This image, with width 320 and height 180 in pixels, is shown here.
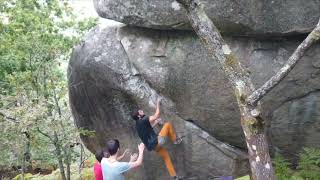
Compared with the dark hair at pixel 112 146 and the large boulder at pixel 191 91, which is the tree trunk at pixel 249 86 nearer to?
the dark hair at pixel 112 146

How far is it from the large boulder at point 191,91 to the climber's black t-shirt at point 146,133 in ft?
3.44

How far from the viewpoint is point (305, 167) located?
971 cm

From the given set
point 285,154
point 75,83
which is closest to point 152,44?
point 75,83

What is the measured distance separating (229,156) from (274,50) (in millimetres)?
2933

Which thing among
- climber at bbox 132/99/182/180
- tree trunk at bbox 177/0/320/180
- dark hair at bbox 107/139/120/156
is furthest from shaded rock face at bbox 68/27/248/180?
→ tree trunk at bbox 177/0/320/180

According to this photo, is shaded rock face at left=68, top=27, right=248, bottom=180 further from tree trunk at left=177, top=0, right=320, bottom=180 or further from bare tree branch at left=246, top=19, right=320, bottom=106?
bare tree branch at left=246, top=19, right=320, bottom=106

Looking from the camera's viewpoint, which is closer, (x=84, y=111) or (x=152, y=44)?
(x=152, y=44)

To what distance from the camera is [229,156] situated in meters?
11.3

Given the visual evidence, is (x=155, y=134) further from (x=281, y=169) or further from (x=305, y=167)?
(x=305, y=167)

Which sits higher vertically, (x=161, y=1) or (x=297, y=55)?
(x=161, y=1)

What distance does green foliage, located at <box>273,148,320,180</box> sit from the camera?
9477 millimetres

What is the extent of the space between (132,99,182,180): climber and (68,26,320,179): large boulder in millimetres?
323

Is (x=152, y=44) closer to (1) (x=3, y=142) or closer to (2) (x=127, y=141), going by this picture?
(2) (x=127, y=141)

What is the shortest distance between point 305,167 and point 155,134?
3.59m
